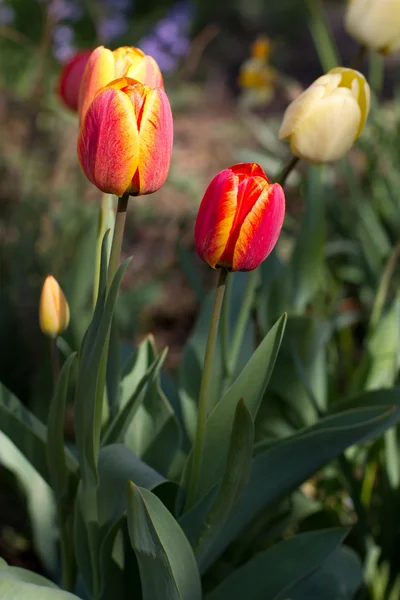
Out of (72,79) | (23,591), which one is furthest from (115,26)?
(23,591)

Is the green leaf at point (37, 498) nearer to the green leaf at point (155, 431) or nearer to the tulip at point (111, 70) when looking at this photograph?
the green leaf at point (155, 431)

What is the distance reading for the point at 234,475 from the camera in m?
0.69

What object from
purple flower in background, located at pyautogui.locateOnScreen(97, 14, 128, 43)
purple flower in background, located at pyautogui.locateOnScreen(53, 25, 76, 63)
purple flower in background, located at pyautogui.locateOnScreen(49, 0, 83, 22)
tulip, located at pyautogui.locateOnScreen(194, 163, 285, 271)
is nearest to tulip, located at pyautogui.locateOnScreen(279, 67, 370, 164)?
tulip, located at pyautogui.locateOnScreen(194, 163, 285, 271)

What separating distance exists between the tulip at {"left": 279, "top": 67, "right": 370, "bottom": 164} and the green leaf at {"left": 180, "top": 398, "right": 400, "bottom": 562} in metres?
0.28

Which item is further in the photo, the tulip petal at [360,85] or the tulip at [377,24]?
the tulip at [377,24]

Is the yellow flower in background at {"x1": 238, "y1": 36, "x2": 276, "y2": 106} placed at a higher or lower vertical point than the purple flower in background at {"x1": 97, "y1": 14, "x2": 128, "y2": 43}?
lower

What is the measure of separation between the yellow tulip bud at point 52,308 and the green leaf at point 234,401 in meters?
0.20

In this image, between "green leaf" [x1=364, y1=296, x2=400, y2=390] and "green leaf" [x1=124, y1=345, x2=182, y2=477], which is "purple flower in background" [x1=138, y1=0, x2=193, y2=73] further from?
"green leaf" [x1=124, y1=345, x2=182, y2=477]

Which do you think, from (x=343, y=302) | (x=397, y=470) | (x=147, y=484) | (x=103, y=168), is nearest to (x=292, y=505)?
(x=397, y=470)

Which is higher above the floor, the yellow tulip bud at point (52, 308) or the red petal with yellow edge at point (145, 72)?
the red petal with yellow edge at point (145, 72)

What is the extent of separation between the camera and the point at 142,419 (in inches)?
35.2

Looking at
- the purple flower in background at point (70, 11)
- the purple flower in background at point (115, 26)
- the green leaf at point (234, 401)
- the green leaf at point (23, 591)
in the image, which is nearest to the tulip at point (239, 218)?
the green leaf at point (234, 401)

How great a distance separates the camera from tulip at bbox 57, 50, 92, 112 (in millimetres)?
924

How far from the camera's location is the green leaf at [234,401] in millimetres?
738
